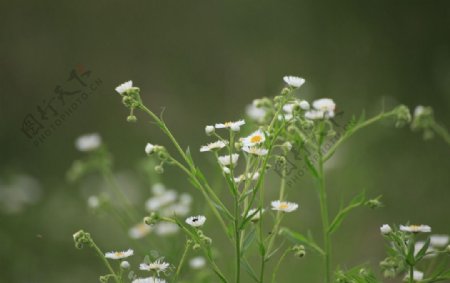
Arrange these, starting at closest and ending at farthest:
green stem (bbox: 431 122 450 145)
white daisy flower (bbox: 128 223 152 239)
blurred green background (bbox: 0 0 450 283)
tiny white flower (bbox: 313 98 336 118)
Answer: tiny white flower (bbox: 313 98 336 118), green stem (bbox: 431 122 450 145), white daisy flower (bbox: 128 223 152 239), blurred green background (bbox: 0 0 450 283)

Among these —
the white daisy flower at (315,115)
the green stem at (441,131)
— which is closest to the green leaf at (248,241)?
the white daisy flower at (315,115)

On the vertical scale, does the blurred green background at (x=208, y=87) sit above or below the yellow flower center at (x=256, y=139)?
above

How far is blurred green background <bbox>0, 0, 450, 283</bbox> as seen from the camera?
2908mm

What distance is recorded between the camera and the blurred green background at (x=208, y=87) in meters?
2.91

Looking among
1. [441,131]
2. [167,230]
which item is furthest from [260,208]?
[167,230]

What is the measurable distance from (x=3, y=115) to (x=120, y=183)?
1333 millimetres

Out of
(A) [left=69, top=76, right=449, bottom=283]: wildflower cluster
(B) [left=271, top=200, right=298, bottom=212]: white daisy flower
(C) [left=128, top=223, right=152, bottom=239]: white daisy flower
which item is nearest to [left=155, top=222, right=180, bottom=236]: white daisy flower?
(C) [left=128, top=223, right=152, bottom=239]: white daisy flower

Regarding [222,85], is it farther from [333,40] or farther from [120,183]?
[120,183]

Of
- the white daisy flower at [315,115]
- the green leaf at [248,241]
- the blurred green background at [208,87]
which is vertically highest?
the blurred green background at [208,87]

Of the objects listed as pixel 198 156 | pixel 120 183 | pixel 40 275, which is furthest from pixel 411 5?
pixel 40 275

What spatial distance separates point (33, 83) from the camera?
486 cm

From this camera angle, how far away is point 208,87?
4.97 m

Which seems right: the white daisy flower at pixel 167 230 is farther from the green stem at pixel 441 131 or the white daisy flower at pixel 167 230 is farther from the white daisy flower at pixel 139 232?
the green stem at pixel 441 131

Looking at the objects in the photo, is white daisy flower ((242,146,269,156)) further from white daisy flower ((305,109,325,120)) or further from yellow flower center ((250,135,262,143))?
white daisy flower ((305,109,325,120))
